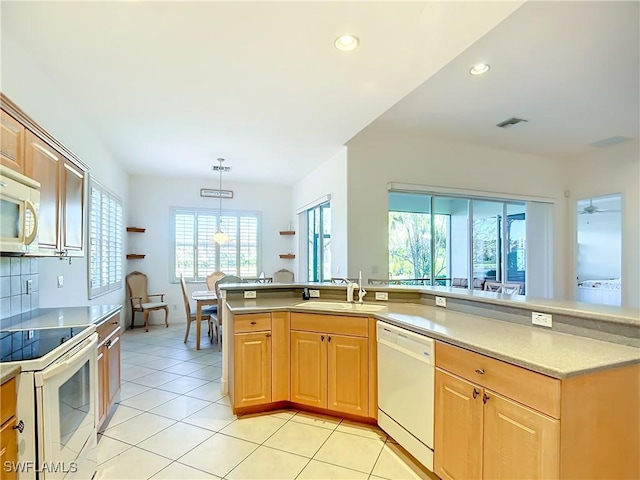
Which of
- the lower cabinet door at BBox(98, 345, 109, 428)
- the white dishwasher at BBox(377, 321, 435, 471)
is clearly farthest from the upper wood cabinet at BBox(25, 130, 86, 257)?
the white dishwasher at BBox(377, 321, 435, 471)

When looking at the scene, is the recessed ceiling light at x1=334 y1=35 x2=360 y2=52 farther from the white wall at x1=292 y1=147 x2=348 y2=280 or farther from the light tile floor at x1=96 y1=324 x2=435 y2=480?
the light tile floor at x1=96 y1=324 x2=435 y2=480

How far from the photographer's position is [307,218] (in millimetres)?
6840

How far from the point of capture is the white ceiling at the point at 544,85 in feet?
7.95

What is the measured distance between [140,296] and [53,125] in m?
3.97

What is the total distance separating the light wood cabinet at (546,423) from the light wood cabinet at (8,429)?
198 cm

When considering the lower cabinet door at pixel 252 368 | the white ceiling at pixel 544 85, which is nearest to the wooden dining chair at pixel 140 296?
the lower cabinet door at pixel 252 368

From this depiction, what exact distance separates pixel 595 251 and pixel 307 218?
5058 millimetres

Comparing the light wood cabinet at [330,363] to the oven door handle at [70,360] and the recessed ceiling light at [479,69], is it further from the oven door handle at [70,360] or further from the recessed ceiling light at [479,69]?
the recessed ceiling light at [479,69]

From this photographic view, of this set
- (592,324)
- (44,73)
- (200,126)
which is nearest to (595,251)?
(592,324)

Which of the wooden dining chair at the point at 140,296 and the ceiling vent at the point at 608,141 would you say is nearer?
the ceiling vent at the point at 608,141

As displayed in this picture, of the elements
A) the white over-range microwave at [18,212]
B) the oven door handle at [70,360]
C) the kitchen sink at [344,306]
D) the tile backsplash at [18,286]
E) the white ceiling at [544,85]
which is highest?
the white ceiling at [544,85]

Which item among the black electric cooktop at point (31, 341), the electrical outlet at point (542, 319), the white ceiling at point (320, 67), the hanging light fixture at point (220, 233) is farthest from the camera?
the hanging light fixture at point (220, 233)

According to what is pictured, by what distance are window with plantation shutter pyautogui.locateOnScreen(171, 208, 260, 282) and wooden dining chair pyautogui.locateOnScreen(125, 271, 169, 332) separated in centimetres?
54

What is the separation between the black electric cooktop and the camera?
1.54m
